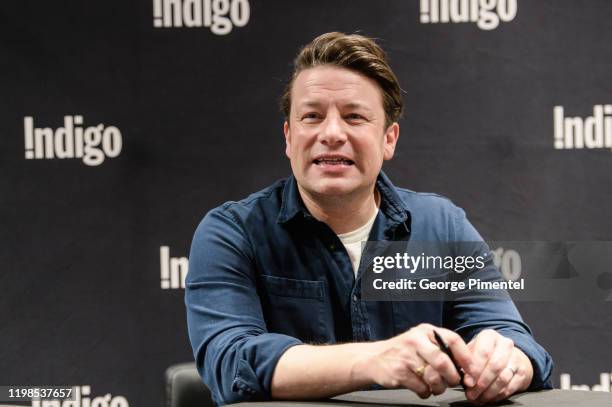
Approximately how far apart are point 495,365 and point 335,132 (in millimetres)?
565

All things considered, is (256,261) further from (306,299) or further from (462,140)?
(462,140)

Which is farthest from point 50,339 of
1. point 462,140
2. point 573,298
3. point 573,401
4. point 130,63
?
point 573,401

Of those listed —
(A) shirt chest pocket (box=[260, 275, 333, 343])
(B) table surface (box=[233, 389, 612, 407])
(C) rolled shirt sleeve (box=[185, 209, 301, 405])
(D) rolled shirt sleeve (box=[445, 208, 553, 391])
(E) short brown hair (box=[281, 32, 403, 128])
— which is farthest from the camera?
(E) short brown hair (box=[281, 32, 403, 128])

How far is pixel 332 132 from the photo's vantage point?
1558mm

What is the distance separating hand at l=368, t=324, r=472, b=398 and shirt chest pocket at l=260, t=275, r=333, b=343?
13.6 inches

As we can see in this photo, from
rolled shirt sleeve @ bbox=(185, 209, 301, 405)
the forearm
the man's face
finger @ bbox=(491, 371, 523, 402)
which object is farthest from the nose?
finger @ bbox=(491, 371, 523, 402)

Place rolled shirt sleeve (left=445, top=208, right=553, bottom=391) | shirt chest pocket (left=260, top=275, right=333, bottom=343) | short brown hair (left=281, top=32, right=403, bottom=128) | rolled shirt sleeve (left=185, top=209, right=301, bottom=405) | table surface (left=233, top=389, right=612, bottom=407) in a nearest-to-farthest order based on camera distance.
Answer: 1. table surface (left=233, top=389, right=612, bottom=407)
2. rolled shirt sleeve (left=185, top=209, right=301, bottom=405)
3. rolled shirt sleeve (left=445, top=208, right=553, bottom=391)
4. shirt chest pocket (left=260, top=275, right=333, bottom=343)
5. short brown hair (left=281, top=32, right=403, bottom=128)

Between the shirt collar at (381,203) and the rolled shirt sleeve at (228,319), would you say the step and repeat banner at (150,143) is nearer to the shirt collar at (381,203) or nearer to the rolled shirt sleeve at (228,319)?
the shirt collar at (381,203)

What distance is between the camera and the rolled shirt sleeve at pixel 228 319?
1271 millimetres

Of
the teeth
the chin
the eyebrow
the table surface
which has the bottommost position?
the table surface

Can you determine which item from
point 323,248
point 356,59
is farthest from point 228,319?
point 356,59

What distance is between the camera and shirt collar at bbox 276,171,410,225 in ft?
5.25

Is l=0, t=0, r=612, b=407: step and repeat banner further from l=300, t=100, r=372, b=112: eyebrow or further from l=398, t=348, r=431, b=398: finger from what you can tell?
l=398, t=348, r=431, b=398: finger

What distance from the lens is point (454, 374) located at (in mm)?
1167
